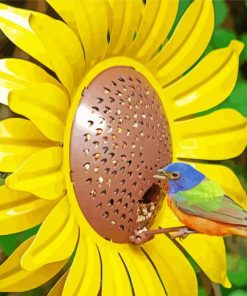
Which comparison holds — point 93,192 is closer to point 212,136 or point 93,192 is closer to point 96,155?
point 96,155

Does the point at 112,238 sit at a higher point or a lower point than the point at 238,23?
lower

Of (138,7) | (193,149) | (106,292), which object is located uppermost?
(138,7)

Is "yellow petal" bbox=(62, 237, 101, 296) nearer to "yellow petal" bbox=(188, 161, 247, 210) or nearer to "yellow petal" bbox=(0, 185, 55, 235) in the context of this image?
"yellow petal" bbox=(0, 185, 55, 235)

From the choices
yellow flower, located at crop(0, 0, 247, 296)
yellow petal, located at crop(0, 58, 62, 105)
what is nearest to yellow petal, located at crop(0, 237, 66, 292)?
yellow flower, located at crop(0, 0, 247, 296)

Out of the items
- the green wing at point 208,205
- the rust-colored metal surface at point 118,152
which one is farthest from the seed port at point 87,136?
Result: the green wing at point 208,205

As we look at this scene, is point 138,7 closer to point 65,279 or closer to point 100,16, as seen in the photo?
point 100,16

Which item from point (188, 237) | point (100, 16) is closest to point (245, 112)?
point (188, 237)
